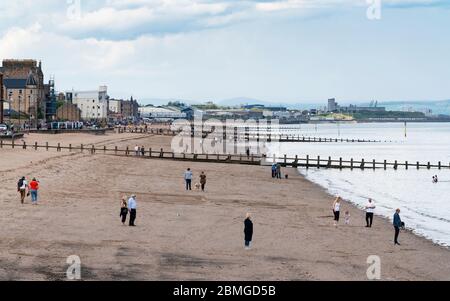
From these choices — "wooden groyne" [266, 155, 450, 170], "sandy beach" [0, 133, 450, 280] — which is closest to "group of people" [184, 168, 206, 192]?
"sandy beach" [0, 133, 450, 280]

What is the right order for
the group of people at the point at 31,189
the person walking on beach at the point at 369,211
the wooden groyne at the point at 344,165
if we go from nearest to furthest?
the group of people at the point at 31,189 → the person walking on beach at the point at 369,211 → the wooden groyne at the point at 344,165

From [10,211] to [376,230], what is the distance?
16.5 m

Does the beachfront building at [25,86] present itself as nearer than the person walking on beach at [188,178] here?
No

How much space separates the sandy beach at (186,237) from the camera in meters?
23.0

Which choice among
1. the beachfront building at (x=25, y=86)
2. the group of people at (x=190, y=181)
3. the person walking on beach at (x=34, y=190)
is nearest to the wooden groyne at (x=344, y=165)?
the group of people at (x=190, y=181)

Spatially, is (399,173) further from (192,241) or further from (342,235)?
(192,241)

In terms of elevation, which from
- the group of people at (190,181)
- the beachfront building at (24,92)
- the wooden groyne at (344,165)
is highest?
the beachfront building at (24,92)

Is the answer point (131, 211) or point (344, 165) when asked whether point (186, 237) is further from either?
point (344, 165)

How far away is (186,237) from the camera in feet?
96.3

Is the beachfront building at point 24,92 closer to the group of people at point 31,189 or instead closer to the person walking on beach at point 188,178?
the person walking on beach at point 188,178

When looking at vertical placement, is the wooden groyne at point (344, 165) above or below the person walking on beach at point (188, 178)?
below

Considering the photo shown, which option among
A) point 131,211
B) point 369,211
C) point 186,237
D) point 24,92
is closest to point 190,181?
point 369,211

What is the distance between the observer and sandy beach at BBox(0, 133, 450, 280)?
75.6 ft
